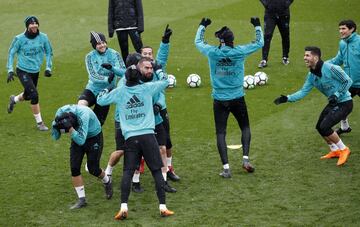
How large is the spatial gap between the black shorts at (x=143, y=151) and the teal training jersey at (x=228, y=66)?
7.39 ft

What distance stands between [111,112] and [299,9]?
11.9 meters

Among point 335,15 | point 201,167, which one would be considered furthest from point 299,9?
point 201,167

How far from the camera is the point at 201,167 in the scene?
44.8ft

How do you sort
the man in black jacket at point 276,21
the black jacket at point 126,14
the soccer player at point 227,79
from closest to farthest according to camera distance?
1. the soccer player at point 227,79
2. the black jacket at point 126,14
3. the man in black jacket at point 276,21

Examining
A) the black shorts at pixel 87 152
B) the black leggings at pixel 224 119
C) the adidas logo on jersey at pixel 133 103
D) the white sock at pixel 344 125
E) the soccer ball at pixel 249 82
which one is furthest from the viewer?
the soccer ball at pixel 249 82

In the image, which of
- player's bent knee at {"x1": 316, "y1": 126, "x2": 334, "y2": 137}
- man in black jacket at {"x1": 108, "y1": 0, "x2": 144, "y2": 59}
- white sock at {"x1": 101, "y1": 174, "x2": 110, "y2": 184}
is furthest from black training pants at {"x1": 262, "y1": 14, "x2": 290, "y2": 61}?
white sock at {"x1": 101, "y1": 174, "x2": 110, "y2": 184}

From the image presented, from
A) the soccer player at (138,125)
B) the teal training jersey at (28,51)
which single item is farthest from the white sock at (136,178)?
the teal training jersey at (28,51)

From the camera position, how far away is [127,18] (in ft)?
60.5

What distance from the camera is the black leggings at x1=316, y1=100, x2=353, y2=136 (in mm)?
13297

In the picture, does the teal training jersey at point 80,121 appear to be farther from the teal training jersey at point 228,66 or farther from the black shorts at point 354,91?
the black shorts at point 354,91

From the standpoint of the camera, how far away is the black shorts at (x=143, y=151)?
36.2 ft

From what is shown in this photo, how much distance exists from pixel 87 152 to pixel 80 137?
513 millimetres

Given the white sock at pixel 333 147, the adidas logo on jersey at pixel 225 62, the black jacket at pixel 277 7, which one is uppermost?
the black jacket at pixel 277 7

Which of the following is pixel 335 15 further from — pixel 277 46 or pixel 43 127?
pixel 43 127
